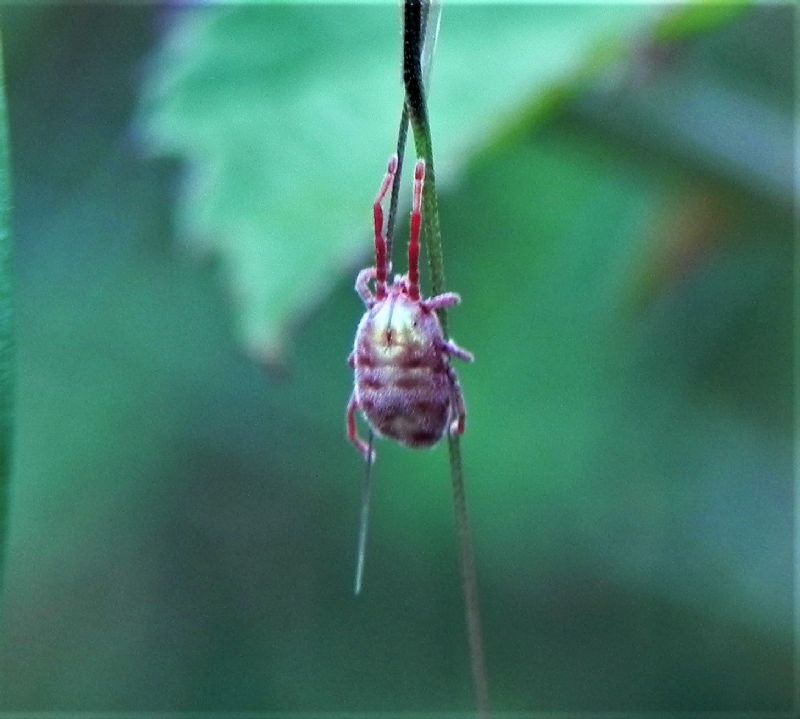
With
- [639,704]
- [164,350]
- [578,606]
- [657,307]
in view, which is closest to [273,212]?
[657,307]

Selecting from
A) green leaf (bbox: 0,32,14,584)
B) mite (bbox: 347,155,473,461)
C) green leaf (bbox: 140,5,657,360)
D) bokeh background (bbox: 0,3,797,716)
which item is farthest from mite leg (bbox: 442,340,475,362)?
bokeh background (bbox: 0,3,797,716)

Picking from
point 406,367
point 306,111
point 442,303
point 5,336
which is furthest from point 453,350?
point 306,111

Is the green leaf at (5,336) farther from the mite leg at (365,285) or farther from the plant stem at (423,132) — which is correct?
the mite leg at (365,285)

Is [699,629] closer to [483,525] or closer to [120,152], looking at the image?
[483,525]

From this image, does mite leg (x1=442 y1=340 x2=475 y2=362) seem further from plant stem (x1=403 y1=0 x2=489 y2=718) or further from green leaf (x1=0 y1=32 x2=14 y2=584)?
green leaf (x1=0 y1=32 x2=14 y2=584)

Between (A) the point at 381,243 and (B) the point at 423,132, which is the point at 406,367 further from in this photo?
(B) the point at 423,132
